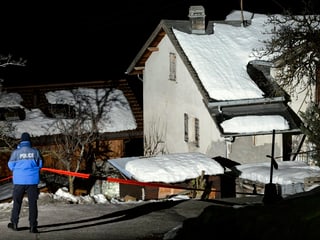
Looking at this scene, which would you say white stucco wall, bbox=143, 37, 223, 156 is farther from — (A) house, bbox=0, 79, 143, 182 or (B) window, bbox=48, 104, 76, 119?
(B) window, bbox=48, 104, 76, 119

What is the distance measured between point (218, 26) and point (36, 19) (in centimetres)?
2453

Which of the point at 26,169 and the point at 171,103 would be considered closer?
the point at 26,169

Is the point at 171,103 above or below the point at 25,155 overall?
below

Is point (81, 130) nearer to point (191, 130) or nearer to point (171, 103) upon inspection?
point (171, 103)

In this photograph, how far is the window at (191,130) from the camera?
88.9 feet

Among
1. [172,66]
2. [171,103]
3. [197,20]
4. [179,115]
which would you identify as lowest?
[179,115]

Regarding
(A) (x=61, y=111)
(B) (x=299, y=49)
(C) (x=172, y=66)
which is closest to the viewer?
(B) (x=299, y=49)

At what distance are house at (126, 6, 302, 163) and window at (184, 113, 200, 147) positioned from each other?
0.11 ft

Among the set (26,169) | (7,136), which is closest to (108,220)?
(26,169)

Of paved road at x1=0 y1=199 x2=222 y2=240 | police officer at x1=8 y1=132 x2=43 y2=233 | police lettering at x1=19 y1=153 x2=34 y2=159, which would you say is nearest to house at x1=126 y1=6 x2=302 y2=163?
paved road at x1=0 y1=199 x2=222 y2=240

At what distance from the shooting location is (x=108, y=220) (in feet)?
43.8

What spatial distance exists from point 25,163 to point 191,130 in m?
16.3

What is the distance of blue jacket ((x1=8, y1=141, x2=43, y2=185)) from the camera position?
37.6 ft

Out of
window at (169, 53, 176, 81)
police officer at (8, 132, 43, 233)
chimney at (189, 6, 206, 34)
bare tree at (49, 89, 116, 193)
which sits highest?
chimney at (189, 6, 206, 34)
